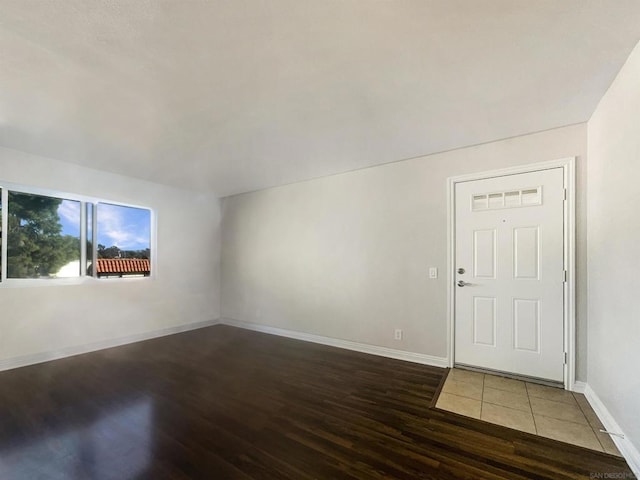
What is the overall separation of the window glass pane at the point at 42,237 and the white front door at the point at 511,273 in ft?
16.7

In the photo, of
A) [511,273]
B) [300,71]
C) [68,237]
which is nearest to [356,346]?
[511,273]

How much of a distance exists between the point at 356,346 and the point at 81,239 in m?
4.20

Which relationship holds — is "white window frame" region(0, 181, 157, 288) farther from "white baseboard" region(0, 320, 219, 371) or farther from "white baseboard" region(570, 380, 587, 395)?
"white baseboard" region(570, 380, 587, 395)

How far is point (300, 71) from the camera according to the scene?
191cm

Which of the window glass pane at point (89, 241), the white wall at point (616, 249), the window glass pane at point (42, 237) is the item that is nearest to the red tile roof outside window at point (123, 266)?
the window glass pane at point (89, 241)

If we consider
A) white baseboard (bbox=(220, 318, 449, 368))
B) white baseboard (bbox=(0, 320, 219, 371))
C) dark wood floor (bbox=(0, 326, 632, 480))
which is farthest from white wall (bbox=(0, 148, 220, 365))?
white baseboard (bbox=(220, 318, 449, 368))

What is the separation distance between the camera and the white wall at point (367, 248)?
3.09 metres

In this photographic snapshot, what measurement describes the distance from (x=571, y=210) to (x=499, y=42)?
190cm

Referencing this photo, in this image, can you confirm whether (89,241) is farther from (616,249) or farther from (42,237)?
(616,249)

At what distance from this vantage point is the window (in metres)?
3.30

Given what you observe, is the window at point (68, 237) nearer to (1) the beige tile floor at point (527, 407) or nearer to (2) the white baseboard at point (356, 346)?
(2) the white baseboard at point (356, 346)

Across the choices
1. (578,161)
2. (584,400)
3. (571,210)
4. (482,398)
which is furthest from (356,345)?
(578,161)

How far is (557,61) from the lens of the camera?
1.81m

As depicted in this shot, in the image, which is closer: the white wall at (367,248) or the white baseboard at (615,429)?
the white baseboard at (615,429)
